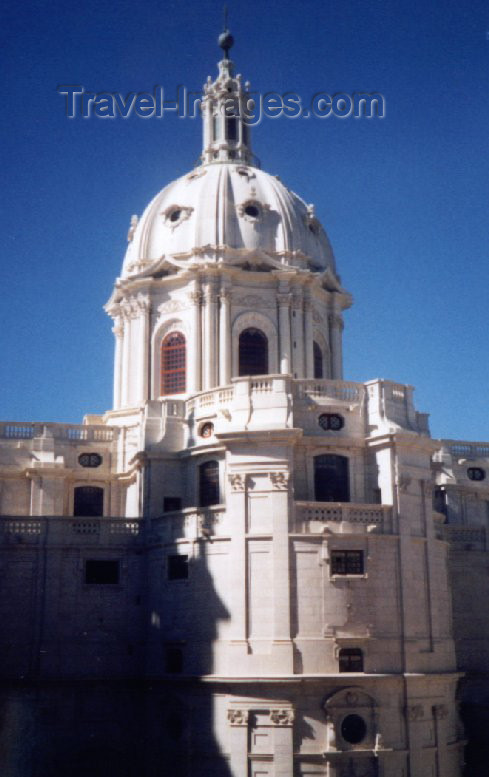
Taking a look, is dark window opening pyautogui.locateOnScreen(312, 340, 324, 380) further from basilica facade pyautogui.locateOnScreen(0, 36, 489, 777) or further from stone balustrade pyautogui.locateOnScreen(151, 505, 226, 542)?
stone balustrade pyautogui.locateOnScreen(151, 505, 226, 542)

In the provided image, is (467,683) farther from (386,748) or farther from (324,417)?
(324,417)

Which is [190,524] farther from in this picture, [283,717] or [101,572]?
[283,717]

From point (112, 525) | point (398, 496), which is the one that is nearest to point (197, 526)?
point (112, 525)

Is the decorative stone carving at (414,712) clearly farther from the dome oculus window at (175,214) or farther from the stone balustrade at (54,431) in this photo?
the dome oculus window at (175,214)

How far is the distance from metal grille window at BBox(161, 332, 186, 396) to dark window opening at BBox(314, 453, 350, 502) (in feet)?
55.5

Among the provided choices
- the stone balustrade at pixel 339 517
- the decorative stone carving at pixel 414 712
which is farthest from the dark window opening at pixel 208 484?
the decorative stone carving at pixel 414 712

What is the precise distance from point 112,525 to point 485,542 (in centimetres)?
2412

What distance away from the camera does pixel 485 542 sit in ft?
208

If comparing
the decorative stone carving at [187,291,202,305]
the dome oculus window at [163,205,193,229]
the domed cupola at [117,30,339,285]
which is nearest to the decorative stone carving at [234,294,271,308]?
the domed cupola at [117,30,339,285]

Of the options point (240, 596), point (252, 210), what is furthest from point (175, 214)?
point (240, 596)

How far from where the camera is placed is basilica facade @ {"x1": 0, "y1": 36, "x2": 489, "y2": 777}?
158ft

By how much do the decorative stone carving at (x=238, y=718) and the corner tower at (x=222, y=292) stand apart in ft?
76.0

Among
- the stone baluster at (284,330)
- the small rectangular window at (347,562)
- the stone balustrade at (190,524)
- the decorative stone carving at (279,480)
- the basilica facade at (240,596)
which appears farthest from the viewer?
the stone baluster at (284,330)

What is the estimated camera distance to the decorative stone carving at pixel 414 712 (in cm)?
4862
